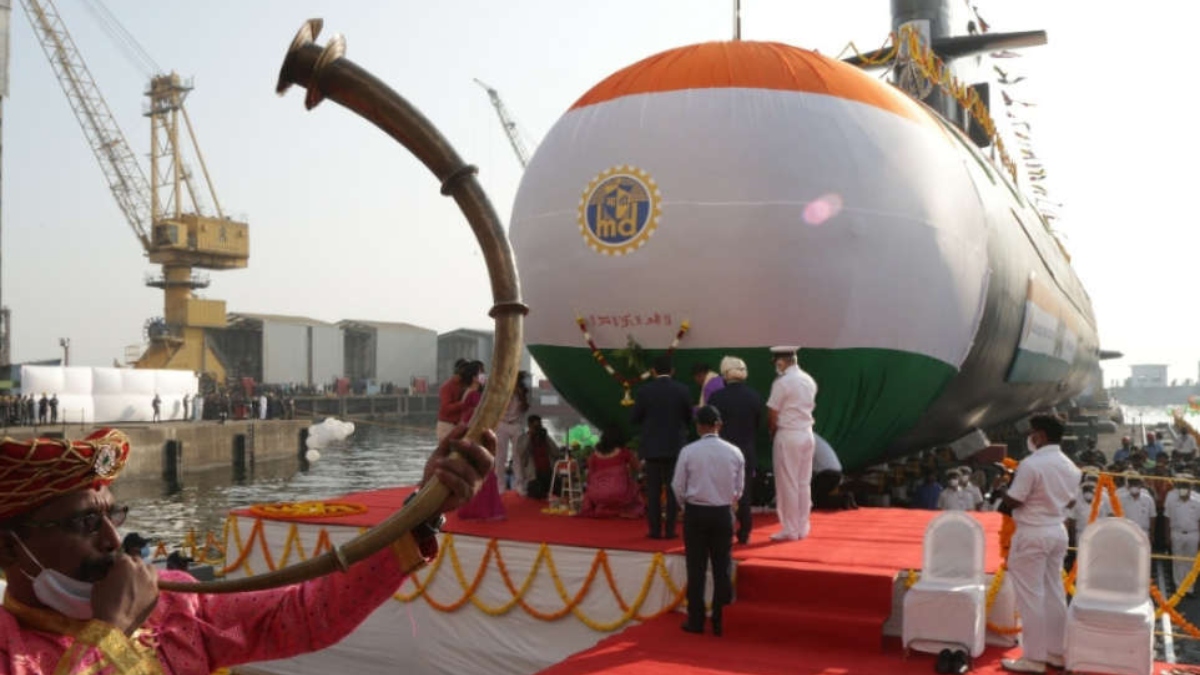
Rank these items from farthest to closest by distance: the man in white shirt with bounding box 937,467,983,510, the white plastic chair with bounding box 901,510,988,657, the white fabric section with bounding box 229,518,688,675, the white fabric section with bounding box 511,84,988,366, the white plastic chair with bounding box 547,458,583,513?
the man in white shirt with bounding box 937,467,983,510
the white plastic chair with bounding box 547,458,583,513
the white fabric section with bounding box 511,84,988,366
the white fabric section with bounding box 229,518,688,675
the white plastic chair with bounding box 901,510,988,657

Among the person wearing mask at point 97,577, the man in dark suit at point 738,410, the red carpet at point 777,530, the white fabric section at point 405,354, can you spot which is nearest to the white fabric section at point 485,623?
the red carpet at point 777,530

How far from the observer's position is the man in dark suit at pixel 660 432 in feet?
26.8

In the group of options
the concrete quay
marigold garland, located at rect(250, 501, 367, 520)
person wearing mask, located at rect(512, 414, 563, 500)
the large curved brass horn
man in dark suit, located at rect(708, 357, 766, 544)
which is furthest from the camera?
the concrete quay

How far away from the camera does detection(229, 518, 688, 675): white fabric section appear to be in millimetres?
7750

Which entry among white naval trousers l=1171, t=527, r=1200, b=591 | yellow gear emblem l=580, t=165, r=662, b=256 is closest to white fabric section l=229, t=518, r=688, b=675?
yellow gear emblem l=580, t=165, r=662, b=256

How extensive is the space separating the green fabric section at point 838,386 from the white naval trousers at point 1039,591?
3.66 metres

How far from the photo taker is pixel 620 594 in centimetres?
770

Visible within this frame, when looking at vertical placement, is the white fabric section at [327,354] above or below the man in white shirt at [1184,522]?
above

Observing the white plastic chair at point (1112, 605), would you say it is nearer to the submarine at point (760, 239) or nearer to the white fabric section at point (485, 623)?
the white fabric section at point (485, 623)

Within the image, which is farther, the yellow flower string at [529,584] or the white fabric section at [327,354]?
the white fabric section at [327,354]

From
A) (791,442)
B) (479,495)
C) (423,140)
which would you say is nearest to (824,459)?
(791,442)

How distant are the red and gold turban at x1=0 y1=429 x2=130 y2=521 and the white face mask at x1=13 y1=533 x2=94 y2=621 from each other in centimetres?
11

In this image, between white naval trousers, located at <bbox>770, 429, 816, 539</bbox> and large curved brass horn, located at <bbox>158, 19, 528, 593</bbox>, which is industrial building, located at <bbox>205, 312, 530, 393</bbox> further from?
large curved brass horn, located at <bbox>158, 19, 528, 593</bbox>

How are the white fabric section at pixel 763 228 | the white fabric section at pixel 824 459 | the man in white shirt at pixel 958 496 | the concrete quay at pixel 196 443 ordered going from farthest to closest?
the concrete quay at pixel 196 443 → the man in white shirt at pixel 958 496 → the white fabric section at pixel 824 459 → the white fabric section at pixel 763 228
